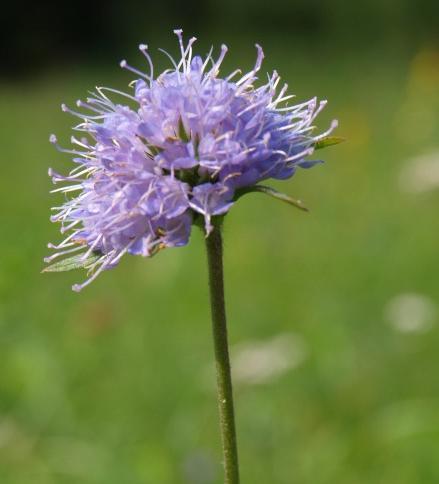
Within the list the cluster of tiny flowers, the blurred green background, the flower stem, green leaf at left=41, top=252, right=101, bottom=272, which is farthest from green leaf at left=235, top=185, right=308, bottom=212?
the blurred green background

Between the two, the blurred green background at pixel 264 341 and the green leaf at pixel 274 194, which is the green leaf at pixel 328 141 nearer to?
the green leaf at pixel 274 194

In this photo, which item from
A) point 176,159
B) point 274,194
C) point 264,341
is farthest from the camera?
point 264,341

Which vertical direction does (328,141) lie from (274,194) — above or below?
above

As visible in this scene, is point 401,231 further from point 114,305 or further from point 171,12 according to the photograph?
point 171,12

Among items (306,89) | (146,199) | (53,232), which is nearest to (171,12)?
(306,89)

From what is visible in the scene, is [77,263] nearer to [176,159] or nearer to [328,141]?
[176,159]

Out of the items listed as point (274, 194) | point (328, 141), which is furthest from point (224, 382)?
point (328, 141)

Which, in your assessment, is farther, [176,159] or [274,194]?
[176,159]
